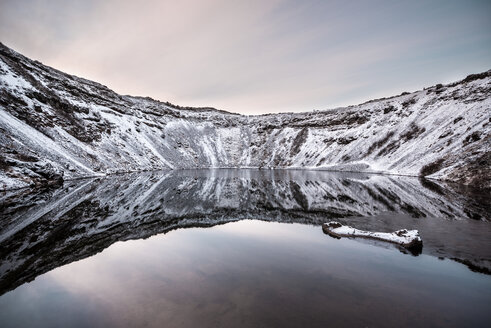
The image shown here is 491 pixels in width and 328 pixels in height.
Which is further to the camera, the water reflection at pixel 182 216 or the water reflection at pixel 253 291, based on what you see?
the water reflection at pixel 182 216

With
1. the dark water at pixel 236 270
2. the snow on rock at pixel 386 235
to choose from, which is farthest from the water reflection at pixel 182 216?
the snow on rock at pixel 386 235

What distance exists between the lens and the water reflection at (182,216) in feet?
34.7

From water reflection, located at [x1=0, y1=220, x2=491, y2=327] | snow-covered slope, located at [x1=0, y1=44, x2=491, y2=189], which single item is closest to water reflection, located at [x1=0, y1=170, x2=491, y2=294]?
water reflection, located at [x1=0, y1=220, x2=491, y2=327]

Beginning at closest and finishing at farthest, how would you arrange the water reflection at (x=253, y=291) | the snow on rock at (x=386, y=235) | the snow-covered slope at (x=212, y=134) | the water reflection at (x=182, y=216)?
the water reflection at (x=253, y=291) → the water reflection at (x=182, y=216) → the snow on rock at (x=386, y=235) → the snow-covered slope at (x=212, y=134)

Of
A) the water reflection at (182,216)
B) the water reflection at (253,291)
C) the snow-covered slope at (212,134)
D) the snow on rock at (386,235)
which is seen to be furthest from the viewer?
the snow-covered slope at (212,134)

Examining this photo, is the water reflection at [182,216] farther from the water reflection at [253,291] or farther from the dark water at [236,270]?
the water reflection at [253,291]

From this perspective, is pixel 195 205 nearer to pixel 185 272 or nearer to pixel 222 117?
pixel 185 272

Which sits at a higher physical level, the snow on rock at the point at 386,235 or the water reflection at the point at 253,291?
the snow on rock at the point at 386,235

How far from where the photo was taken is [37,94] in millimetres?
45938

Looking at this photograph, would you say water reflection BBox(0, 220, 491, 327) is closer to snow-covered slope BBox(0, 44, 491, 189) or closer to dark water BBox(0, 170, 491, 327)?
dark water BBox(0, 170, 491, 327)

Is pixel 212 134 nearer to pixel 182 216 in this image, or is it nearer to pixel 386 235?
pixel 182 216

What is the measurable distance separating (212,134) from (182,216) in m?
80.5

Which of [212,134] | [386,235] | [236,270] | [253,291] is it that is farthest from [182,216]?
[212,134]

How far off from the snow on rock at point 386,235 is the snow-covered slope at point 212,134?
25.6m
